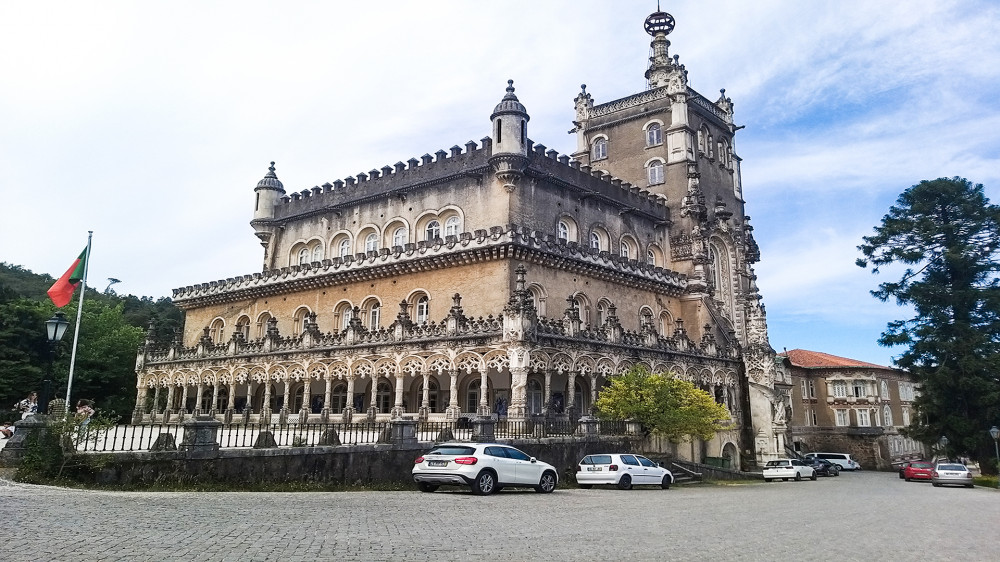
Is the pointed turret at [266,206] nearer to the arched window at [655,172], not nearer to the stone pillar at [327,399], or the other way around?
the stone pillar at [327,399]

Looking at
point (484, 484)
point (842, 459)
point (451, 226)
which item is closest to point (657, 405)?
point (484, 484)

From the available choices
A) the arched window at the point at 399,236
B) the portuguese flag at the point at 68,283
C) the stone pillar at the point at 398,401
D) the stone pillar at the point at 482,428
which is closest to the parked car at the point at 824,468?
the stone pillar at the point at 398,401

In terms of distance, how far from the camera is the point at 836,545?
1135 centimetres

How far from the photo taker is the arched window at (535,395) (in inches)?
1293

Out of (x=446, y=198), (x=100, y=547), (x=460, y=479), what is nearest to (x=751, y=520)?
→ (x=460, y=479)

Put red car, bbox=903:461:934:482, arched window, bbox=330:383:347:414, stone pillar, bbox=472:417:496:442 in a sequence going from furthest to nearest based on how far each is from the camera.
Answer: arched window, bbox=330:383:347:414, red car, bbox=903:461:934:482, stone pillar, bbox=472:417:496:442

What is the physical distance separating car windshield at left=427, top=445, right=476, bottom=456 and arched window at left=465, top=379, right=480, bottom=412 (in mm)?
16624

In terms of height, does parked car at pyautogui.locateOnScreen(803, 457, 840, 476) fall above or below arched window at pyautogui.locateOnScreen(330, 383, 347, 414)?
below

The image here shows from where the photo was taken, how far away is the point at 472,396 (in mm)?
34812

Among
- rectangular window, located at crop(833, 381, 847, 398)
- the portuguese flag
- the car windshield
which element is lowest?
the car windshield

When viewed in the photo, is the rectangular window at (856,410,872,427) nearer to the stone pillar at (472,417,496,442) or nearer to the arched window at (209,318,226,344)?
the stone pillar at (472,417,496,442)

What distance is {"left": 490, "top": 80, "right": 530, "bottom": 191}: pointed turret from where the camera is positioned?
118 ft

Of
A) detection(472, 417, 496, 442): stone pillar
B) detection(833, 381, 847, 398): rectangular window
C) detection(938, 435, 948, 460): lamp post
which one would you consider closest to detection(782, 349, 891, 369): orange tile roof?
detection(833, 381, 847, 398): rectangular window

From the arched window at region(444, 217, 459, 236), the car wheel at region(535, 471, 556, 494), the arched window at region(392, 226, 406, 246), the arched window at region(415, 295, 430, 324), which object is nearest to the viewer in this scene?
the car wheel at region(535, 471, 556, 494)
